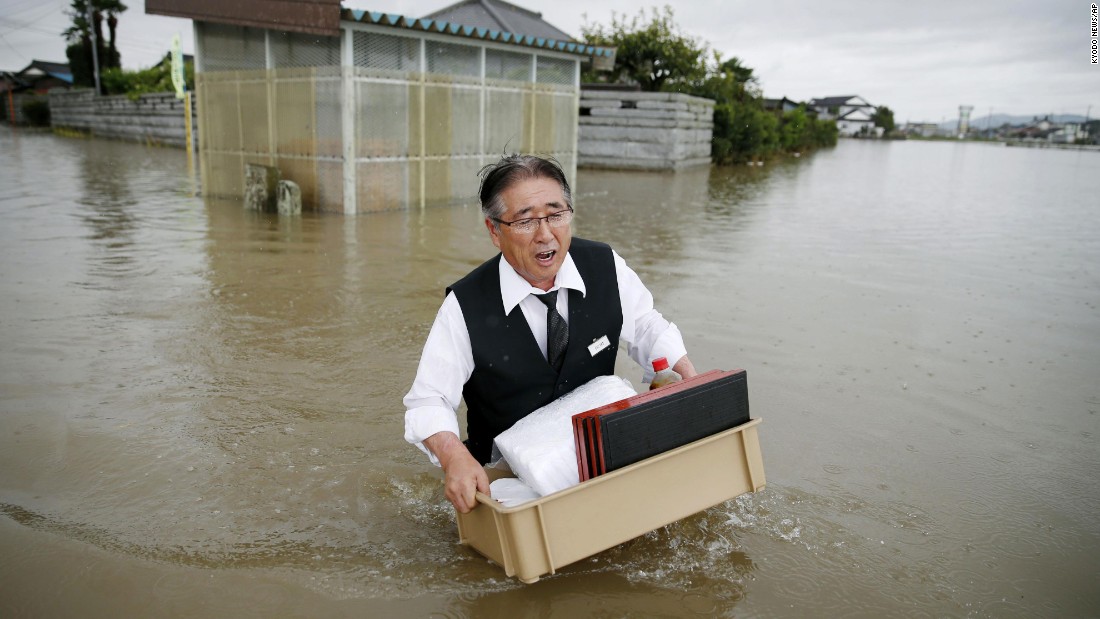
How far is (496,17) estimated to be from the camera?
19875 millimetres

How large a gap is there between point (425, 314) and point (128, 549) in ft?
11.8

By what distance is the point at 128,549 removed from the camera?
2.90m

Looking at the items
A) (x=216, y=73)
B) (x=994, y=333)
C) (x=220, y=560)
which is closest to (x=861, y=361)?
(x=994, y=333)

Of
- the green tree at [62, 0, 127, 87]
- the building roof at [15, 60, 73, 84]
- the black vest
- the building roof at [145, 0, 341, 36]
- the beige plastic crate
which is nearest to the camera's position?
the beige plastic crate

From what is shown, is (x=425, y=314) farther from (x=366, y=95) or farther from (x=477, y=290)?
(x=366, y=95)

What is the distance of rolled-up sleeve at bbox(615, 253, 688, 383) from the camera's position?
311 cm

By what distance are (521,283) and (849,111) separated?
107436 mm

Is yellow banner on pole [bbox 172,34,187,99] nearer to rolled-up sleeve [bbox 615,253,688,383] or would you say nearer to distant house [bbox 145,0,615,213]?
distant house [bbox 145,0,615,213]

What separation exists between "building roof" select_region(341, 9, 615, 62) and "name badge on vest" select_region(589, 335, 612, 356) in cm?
899

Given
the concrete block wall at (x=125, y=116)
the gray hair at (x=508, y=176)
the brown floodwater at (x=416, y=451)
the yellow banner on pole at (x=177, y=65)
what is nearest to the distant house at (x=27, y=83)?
→ the concrete block wall at (x=125, y=116)

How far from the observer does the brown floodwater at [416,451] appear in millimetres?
2770

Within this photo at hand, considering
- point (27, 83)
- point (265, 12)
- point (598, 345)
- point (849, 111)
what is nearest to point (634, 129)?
point (265, 12)

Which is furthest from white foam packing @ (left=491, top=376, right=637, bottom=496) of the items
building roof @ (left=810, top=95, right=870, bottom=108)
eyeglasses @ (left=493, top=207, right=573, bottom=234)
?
building roof @ (left=810, top=95, right=870, bottom=108)

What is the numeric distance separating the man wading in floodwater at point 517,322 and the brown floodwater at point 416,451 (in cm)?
62
